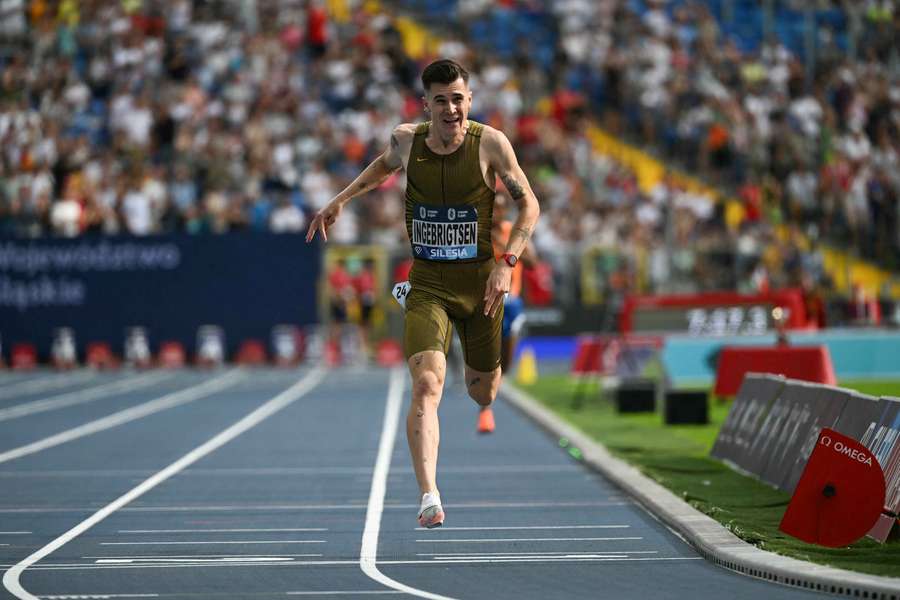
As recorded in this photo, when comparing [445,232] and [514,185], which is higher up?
[514,185]

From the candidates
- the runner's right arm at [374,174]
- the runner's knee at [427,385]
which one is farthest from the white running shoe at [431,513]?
the runner's right arm at [374,174]

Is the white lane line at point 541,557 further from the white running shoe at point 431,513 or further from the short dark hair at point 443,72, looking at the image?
the short dark hair at point 443,72

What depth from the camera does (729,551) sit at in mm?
9328

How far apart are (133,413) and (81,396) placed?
430 centimetres

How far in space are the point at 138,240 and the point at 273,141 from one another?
3280 millimetres

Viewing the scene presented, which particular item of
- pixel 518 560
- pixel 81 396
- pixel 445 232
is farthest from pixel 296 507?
pixel 81 396

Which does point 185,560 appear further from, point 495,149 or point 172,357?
point 172,357

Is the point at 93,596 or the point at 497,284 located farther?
the point at 497,284

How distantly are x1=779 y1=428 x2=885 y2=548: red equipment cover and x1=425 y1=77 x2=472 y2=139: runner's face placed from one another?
103 inches

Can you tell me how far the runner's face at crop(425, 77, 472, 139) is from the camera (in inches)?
394

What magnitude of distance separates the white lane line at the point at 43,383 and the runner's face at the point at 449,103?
18822mm

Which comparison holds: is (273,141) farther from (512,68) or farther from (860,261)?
(860,261)

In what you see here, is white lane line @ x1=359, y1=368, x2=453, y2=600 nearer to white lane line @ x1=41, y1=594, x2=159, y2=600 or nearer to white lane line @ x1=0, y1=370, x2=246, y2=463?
white lane line @ x1=41, y1=594, x2=159, y2=600

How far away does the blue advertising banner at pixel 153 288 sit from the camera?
35.6 meters
